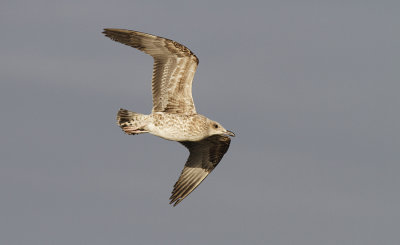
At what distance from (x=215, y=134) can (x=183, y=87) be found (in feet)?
5.81

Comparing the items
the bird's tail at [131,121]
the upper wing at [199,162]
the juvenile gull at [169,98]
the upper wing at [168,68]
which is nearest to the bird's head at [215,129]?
the juvenile gull at [169,98]

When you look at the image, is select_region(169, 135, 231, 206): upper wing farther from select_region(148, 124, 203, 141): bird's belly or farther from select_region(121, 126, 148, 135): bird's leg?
select_region(121, 126, 148, 135): bird's leg

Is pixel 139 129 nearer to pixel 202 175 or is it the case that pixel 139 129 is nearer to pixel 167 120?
pixel 167 120

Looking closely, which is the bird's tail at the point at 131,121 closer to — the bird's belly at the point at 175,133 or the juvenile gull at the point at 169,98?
the juvenile gull at the point at 169,98

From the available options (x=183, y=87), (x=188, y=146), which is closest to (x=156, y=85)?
(x=183, y=87)

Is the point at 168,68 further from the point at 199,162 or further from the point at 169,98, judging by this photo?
the point at 199,162

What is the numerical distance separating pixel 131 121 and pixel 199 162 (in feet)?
9.49

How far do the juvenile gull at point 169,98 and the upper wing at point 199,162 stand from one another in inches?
22.4

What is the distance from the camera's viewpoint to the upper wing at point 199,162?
30.6m

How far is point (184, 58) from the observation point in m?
28.7

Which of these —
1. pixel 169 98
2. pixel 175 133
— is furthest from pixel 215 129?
pixel 169 98

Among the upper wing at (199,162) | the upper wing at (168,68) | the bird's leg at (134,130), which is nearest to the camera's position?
the upper wing at (168,68)

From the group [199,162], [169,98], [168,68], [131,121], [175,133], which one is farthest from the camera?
[199,162]

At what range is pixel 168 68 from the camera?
95.3 ft
